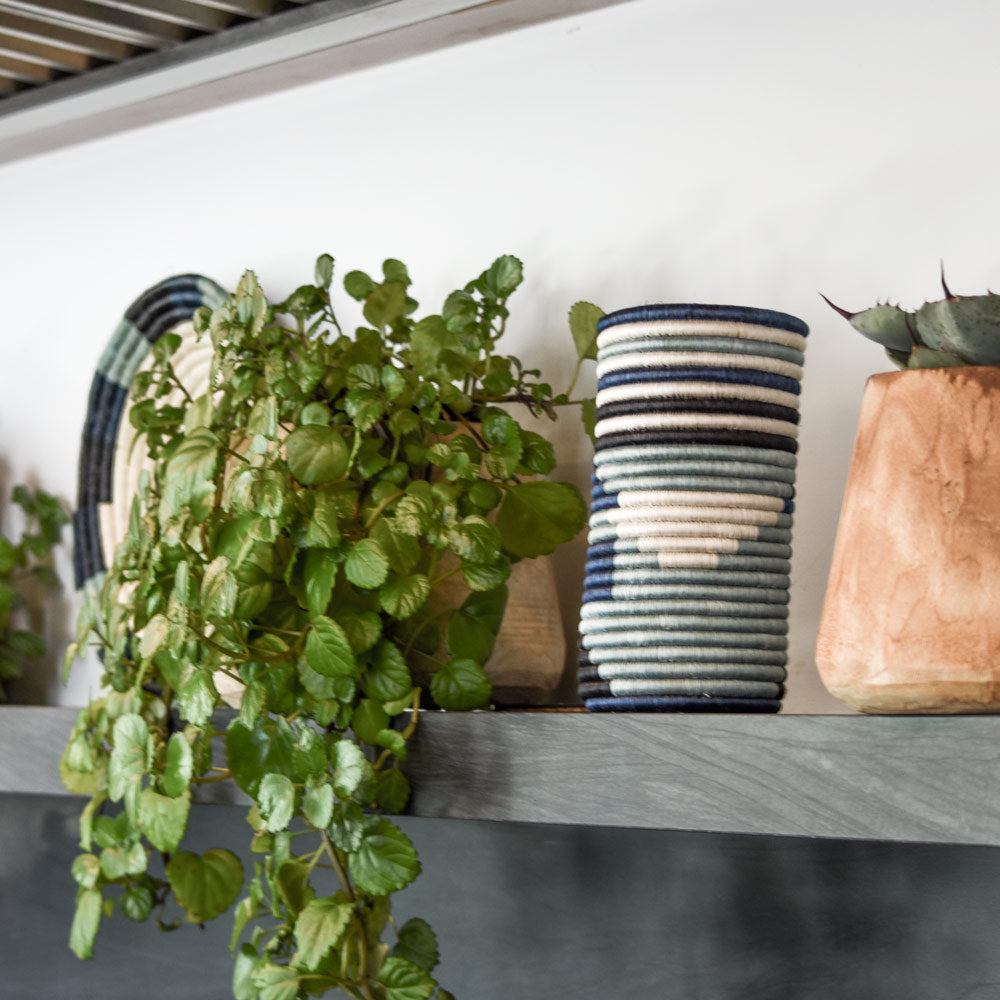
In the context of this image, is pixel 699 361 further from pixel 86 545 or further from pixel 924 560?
pixel 86 545

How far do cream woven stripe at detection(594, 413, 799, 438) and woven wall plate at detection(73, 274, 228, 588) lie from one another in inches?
30.8

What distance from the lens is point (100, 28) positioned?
142 centimetres

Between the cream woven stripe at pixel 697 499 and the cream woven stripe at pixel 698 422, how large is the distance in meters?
0.05

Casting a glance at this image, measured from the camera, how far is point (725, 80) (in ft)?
3.94

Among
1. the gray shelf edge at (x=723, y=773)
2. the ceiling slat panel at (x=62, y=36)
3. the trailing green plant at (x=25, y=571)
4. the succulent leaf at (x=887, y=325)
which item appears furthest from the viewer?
the trailing green plant at (x=25, y=571)

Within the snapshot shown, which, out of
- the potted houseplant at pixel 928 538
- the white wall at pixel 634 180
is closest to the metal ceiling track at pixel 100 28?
the white wall at pixel 634 180

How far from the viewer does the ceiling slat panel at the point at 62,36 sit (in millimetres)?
1433

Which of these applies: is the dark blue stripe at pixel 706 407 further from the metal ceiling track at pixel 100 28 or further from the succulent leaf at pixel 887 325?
the metal ceiling track at pixel 100 28

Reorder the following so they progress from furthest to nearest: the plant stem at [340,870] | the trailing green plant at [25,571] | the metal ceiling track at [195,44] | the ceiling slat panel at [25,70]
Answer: the trailing green plant at [25,571] < the ceiling slat panel at [25,70] < the metal ceiling track at [195,44] < the plant stem at [340,870]

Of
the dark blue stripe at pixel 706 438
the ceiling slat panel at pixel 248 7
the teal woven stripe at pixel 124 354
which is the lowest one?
the dark blue stripe at pixel 706 438

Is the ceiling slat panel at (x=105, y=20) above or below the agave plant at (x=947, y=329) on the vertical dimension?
above

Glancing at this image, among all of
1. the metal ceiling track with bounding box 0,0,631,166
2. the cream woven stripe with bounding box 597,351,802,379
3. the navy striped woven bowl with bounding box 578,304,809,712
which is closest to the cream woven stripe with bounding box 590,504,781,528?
the navy striped woven bowl with bounding box 578,304,809,712

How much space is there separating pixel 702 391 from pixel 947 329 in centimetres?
18

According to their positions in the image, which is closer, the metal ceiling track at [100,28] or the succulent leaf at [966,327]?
the succulent leaf at [966,327]
